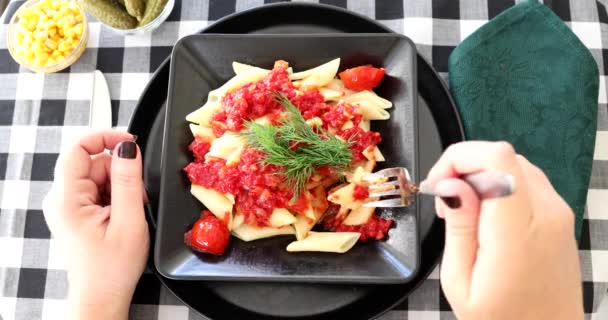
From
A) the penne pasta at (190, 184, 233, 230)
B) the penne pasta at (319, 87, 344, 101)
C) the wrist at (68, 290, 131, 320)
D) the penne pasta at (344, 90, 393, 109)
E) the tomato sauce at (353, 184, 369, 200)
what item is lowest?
the wrist at (68, 290, 131, 320)

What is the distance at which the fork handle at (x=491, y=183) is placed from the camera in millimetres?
1369

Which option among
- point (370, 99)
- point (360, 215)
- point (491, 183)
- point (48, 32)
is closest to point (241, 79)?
point (370, 99)

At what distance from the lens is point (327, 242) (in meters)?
2.18

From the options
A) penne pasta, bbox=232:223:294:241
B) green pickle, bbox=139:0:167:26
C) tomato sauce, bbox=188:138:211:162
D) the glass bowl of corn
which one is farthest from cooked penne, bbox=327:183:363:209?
the glass bowl of corn

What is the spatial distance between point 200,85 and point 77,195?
28.6 inches

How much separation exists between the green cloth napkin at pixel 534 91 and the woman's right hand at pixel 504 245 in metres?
0.76

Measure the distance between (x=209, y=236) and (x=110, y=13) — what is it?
1.23 m

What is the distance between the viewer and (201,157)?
7.65 feet

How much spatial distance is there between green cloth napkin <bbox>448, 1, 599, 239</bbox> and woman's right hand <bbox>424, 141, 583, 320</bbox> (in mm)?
760

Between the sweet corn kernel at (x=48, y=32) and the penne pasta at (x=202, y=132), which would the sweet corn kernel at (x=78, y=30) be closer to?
the sweet corn kernel at (x=48, y=32)

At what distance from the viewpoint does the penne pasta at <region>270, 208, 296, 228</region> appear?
2193 mm

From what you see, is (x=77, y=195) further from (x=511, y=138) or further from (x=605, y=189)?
(x=605, y=189)

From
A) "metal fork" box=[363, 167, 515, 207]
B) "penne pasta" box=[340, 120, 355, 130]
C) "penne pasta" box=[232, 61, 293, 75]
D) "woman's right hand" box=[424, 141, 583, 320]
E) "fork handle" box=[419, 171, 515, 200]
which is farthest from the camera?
"penne pasta" box=[232, 61, 293, 75]

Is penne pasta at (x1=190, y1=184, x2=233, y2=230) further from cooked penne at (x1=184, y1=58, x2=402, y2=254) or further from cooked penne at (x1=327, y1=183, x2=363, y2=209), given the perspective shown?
cooked penne at (x1=327, y1=183, x2=363, y2=209)
